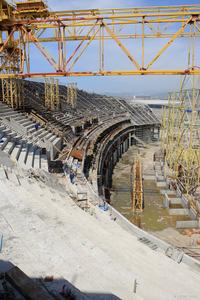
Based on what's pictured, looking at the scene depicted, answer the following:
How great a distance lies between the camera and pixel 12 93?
2809 centimetres

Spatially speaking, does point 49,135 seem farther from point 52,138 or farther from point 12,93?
point 12,93

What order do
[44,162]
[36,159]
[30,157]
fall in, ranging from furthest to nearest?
1. [44,162]
2. [36,159]
3. [30,157]

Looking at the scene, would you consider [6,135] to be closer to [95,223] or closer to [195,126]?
[95,223]

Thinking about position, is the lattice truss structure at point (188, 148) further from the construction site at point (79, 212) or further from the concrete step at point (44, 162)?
the concrete step at point (44, 162)

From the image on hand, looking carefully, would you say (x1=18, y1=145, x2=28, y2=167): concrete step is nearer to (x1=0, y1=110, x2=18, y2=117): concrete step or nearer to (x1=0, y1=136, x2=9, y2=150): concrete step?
(x1=0, y1=136, x2=9, y2=150): concrete step

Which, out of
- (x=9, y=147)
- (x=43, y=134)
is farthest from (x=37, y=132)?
(x=9, y=147)

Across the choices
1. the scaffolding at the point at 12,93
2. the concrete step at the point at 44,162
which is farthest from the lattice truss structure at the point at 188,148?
the scaffolding at the point at 12,93

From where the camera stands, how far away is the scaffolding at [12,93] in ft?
92.1

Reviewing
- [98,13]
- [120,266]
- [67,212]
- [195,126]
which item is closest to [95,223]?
[67,212]

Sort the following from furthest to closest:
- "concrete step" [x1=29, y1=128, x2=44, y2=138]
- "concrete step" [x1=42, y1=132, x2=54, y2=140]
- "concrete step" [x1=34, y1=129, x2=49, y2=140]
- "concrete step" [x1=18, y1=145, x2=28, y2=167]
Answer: "concrete step" [x1=42, y1=132, x2=54, y2=140]
"concrete step" [x1=34, y1=129, x2=49, y2=140]
"concrete step" [x1=29, y1=128, x2=44, y2=138]
"concrete step" [x1=18, y1=145, x2=28, y2=167]

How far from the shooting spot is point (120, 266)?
858cm

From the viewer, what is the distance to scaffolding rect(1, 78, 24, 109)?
2808 cm

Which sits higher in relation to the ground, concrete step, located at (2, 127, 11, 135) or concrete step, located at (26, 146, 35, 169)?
concrete step, located at (2, 127, 11, 135)

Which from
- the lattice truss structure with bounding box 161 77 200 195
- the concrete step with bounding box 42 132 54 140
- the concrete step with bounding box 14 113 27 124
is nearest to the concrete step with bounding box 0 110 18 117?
the concrete step with bounding box 14 113 27 124
